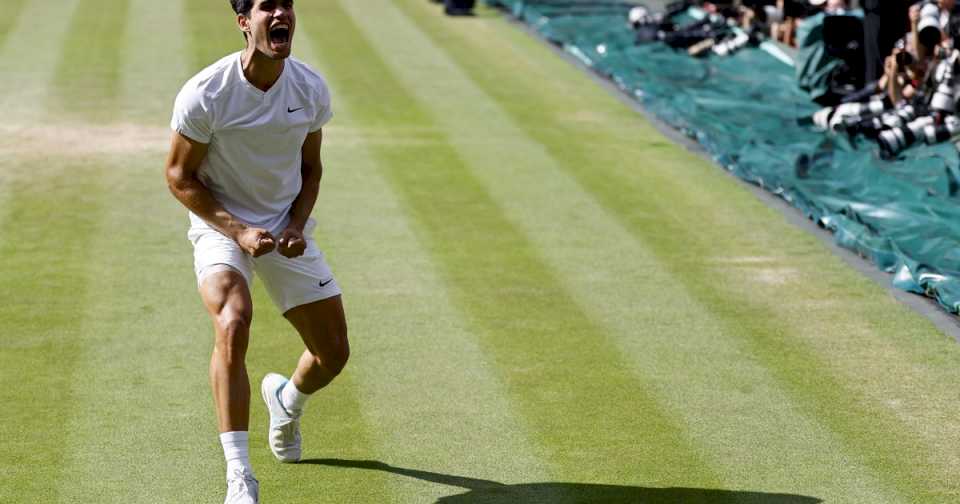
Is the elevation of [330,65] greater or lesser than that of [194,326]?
lesser

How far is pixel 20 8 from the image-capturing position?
2203 cm

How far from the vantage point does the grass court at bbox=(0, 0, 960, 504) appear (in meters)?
6.84

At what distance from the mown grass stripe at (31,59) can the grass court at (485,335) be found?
126 millimetres

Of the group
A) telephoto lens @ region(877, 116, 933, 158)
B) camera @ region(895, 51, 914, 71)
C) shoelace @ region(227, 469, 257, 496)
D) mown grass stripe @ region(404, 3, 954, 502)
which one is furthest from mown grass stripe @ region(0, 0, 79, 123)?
shoelace @ region(227, 469, 257, 496)

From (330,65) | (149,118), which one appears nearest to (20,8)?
(330,65)

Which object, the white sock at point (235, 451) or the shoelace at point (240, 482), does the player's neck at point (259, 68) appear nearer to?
the white sock at point (235, 451)

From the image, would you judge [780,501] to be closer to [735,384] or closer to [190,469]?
[735,384]

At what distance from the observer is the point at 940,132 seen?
13.5m

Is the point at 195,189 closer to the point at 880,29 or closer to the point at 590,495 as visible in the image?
the point at 590,495

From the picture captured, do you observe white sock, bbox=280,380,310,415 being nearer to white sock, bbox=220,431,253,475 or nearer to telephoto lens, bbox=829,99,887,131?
white sock, bbox=220,431,253,475

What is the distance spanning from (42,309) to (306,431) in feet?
A: 8.82

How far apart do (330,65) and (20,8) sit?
6319mm

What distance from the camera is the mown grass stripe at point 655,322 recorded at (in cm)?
702

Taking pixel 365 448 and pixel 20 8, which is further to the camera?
pixel 20 8
